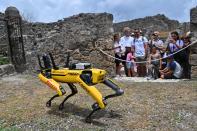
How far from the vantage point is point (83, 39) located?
11703 millimetres

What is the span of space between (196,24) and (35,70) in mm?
4966

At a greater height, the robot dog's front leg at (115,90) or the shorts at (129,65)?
the shorts at (129,65)

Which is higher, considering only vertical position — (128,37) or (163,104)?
(128,37)

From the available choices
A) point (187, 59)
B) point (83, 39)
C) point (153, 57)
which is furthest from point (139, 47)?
point (83, 39)

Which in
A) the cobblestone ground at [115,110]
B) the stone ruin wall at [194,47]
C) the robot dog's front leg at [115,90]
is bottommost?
the cobblestone ground at [115,110]

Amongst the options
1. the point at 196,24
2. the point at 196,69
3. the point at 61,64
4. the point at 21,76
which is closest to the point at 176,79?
the point at 196,69

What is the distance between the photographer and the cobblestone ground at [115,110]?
649cm

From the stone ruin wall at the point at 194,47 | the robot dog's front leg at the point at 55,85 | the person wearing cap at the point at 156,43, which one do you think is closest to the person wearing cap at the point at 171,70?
the stone ruin wall at the point at 194,47

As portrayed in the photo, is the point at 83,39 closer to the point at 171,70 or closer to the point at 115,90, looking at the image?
the point at 171,70

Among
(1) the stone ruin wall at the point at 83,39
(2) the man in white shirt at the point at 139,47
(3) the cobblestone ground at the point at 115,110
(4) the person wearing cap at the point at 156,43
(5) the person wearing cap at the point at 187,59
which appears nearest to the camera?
(3) the cobblestone ground at the point at 115,110

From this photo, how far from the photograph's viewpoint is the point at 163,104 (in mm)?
7590

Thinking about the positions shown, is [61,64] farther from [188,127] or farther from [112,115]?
[188,127]

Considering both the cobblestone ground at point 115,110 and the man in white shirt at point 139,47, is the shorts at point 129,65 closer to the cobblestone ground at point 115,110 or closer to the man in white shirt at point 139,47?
the man in white shirt at point 139,47

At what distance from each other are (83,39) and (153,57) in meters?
2.11
